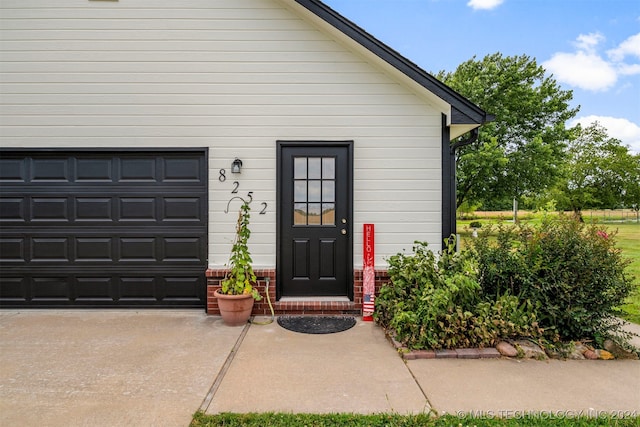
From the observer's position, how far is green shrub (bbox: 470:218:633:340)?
351cm

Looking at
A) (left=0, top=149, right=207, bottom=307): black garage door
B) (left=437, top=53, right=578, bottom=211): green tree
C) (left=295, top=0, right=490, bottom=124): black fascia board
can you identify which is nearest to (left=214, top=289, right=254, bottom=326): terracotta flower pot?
(left=0, top=149, right=207, bottom=307): black garage door

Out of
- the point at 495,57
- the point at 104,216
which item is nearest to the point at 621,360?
the point at 104,216

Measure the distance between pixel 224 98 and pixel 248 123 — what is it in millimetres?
453

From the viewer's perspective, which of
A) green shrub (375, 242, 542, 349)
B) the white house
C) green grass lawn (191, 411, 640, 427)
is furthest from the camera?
the white house

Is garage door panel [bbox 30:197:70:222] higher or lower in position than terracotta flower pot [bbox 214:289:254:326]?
higher

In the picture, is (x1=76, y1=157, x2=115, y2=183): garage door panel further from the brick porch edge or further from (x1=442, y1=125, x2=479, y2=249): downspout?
(x1=442, y1=125, x2=479, y2=249): downspout

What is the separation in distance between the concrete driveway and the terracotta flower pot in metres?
0.11

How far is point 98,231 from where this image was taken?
4.89 m

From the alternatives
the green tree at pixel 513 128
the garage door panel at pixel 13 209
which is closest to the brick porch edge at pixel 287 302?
the garage door panel at pixel 13 209

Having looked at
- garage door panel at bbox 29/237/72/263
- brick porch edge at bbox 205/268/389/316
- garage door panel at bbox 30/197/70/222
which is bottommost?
brick porch edge at bbox 205/268/389/316

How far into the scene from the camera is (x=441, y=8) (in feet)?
31.6

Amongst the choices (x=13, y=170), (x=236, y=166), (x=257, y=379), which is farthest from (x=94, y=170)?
(x=257, y=379)

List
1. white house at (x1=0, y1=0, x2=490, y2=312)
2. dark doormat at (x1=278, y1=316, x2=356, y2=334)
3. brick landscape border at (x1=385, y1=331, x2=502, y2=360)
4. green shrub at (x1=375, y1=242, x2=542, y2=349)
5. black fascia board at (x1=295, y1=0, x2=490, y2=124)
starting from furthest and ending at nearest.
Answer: white house at (x1=0, y1=0, x2=490, y2=312) → black fascia board at (x1=295, y1=0, x2=490, y2=124) → dark doormat at (x1=278, y1=316, x2=356, y2=334) → green shrub at (x1=375, y1=242, x2=542, y2=349) → brick landscape border at (x1=385, y1=331, x2=502, y2=360)

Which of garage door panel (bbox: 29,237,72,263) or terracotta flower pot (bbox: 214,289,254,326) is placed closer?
terracotta flower pot (bbox: 214,289,254,326)
